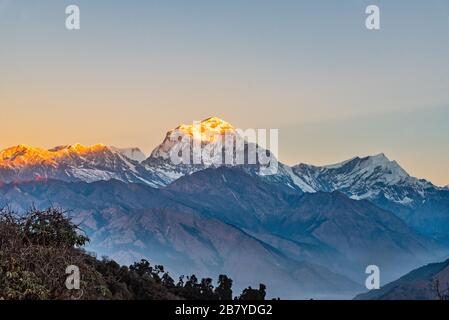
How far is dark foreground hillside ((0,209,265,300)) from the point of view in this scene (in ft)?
122

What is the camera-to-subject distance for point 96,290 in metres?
43.0

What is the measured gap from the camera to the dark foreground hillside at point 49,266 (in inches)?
1469

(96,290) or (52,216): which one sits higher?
(52,216)

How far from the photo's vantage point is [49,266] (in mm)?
40375
